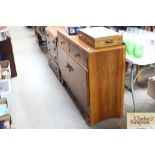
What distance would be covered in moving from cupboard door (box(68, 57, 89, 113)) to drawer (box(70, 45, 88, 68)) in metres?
0.06

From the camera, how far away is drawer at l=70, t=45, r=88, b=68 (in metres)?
1.82

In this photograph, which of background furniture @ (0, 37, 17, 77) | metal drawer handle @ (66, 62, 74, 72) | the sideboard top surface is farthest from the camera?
background furniture @ (0, 37, 17, 77)

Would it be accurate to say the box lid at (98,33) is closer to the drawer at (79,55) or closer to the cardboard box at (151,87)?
the drawer at (79,55)

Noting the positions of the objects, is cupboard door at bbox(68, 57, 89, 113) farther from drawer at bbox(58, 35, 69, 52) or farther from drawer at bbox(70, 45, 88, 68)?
drawer at bbox(58, 35, 69, 52)

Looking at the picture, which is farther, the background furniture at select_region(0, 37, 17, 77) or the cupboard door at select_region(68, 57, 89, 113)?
the background furniture at select_region(0, 37, 17, 77)

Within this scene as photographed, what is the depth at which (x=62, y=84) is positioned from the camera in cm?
291

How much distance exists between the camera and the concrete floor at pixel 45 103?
7.09 feet

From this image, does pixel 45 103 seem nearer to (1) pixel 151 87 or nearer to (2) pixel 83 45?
(2) pixel 83 45

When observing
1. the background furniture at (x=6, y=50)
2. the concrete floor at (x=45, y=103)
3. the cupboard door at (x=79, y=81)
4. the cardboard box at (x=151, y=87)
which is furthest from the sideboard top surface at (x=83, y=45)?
the background furniture at (x=6, y=50)

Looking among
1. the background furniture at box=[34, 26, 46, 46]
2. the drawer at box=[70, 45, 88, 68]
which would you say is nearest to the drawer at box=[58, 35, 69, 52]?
the drawer at box=[70, 45, 88, 68]

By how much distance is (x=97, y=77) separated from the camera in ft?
6.13

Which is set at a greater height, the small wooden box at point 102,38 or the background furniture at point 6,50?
the small wooden box at point 102,38

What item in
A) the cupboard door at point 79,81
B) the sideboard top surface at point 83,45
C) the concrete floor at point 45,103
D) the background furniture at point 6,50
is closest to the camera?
the sideboard top surface at point 83,45
